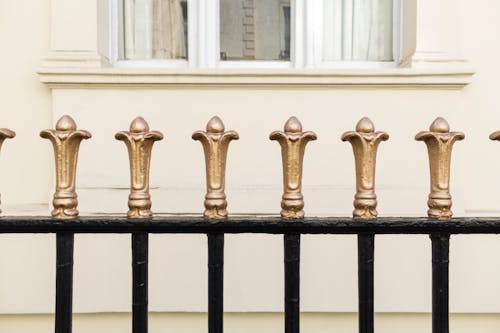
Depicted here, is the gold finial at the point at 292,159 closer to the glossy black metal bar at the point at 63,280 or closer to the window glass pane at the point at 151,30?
the glossy black metal bar at the point at 63,280

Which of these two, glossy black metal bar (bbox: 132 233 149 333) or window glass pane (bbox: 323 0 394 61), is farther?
window glass pane (bbox: 323 0 394 61)

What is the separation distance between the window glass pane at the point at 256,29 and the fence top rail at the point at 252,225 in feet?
5.90

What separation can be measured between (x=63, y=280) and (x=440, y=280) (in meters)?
1.15

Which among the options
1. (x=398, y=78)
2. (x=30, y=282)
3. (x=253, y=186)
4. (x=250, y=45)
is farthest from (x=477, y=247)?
(x=30, y=282)

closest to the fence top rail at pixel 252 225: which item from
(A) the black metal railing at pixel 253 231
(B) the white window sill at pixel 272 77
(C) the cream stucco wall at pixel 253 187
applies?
(A) the black metal railing at pixel 253 231

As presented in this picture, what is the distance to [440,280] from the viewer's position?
168 centimetres

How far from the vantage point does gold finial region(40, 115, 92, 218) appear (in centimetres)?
165

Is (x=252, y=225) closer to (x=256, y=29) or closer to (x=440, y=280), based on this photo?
(x=440, y=280)

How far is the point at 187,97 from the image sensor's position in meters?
2.94

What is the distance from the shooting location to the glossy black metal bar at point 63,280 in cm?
167

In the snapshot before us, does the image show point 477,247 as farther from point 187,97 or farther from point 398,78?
point 187,97

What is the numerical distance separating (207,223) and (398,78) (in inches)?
65.9

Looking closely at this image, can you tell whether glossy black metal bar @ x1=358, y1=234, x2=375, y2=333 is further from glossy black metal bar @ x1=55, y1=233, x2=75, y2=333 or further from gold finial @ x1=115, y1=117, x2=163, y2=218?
glossy black metal bar @ x1=55, y1=233, x2=75, y2=333

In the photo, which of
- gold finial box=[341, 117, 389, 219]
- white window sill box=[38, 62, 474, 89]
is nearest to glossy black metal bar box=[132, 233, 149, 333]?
gold finial box=[341, 117, 389, 219]
